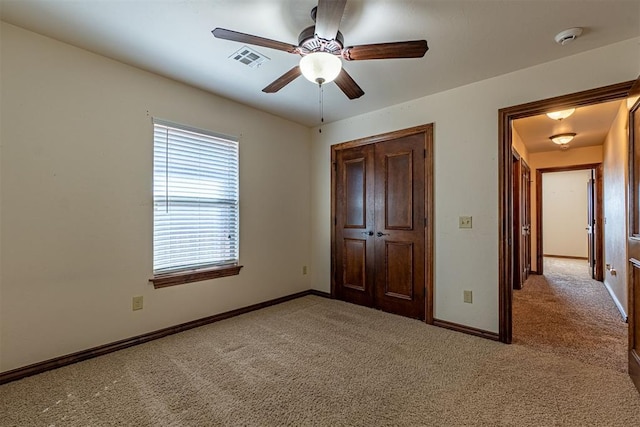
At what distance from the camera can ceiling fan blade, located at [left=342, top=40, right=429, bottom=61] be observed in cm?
168

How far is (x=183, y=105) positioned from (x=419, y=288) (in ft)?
9.96

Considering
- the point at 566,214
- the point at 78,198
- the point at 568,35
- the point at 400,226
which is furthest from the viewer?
the point at 566,214

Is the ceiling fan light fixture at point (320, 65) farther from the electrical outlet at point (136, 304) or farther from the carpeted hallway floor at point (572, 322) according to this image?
the carpeted hallway floor at point (572, 322)

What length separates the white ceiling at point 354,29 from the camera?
71.6 inches

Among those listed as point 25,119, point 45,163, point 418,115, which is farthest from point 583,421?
point 25,119

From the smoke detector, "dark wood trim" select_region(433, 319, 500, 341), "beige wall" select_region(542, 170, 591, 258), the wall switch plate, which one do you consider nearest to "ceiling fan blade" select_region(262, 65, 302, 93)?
the smoke detector

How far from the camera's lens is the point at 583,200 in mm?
7676

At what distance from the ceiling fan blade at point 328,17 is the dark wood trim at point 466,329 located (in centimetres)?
273

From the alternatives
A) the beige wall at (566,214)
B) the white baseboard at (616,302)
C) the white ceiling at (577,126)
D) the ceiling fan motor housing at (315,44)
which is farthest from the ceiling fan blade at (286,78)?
the beige wall at (566,214)

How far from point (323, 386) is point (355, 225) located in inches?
84.5

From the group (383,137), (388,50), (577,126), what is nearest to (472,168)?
(383,137)

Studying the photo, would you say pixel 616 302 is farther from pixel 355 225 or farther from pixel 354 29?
pixel 354 29

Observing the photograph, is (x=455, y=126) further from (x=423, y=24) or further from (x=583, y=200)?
(x=583, y=200)

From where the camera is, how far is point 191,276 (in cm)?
295
